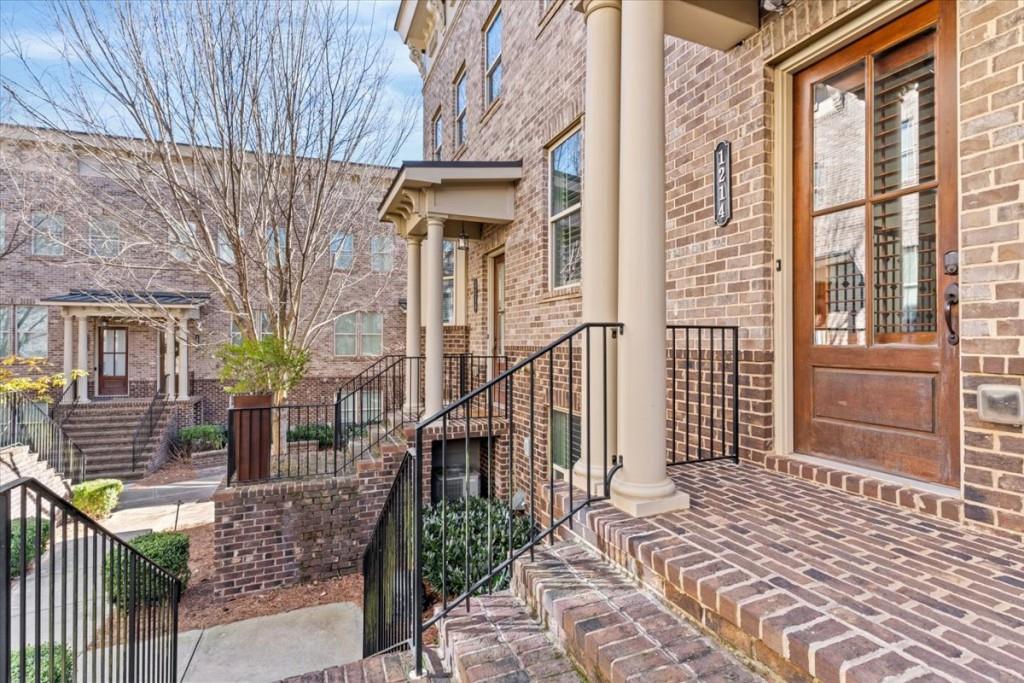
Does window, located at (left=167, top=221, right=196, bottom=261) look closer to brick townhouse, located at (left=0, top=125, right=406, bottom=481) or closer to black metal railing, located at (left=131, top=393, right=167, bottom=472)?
brick townhouse, located at (left=0, top=125, right=406, bottom=481)

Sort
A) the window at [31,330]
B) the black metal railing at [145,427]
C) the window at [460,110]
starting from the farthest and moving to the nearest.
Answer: the window at [31,330], the black metal railing at [145,427], the window at [460,110]

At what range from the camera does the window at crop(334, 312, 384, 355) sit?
1523cm

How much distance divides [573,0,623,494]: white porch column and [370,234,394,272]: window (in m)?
11.2

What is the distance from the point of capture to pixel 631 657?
1.76 m

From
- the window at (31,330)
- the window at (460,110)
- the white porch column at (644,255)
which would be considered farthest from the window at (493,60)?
the window at (31,330)

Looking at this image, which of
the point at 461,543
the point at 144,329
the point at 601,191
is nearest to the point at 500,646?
the point at 601,191

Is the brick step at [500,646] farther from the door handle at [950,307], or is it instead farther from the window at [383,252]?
the window at [383,252]

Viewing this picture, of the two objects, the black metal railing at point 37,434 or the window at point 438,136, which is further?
the window at point 438,136

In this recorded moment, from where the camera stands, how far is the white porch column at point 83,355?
519 inches

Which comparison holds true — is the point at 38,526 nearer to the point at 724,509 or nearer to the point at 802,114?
the point at 724,509

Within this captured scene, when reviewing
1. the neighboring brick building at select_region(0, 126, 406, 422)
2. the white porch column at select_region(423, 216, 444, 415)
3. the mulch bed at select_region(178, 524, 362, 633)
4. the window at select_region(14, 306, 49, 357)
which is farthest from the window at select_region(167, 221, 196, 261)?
the window at select_region(14, 306, 49, 357)

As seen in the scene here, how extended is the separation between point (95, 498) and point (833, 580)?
1012cm

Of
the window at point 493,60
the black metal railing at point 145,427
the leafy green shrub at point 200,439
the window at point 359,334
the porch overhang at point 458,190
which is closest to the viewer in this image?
the porch overhang at point 458,190

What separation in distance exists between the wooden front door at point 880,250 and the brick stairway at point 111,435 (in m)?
13.0
